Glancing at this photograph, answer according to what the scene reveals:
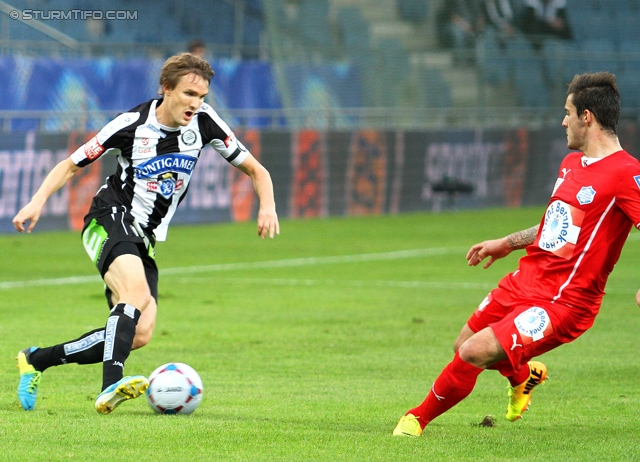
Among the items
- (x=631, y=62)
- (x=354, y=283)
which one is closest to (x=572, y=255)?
(x=354, y=283)

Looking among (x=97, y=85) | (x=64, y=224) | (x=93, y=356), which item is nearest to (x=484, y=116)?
(x=97, y=85)

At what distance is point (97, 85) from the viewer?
22.4 metres

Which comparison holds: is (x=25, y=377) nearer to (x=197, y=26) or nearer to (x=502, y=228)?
(x=502, y=228)

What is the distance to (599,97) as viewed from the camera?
5.61 metres

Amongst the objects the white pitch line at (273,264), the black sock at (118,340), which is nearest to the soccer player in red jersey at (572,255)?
the black sock at (118,340)

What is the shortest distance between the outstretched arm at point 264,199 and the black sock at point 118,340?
81cm

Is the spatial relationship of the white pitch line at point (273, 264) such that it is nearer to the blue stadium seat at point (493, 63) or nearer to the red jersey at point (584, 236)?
the red jersey at point (584, 236)

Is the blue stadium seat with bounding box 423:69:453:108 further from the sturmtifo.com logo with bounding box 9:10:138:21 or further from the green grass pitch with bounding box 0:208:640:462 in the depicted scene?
the green grass pitch with bounding box 0:208:640:462

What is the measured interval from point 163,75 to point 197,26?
2039 centimetres

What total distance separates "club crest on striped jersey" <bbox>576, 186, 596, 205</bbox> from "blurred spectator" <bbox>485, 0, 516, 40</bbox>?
23.3 metres

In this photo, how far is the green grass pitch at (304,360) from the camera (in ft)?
18.1

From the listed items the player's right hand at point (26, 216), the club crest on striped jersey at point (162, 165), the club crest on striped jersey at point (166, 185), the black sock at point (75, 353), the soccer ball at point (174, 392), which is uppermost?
the club crest on striped jersey at point (162, 165)

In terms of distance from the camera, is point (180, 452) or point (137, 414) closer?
point (180, 452)

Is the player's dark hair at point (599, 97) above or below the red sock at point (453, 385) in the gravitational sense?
above
